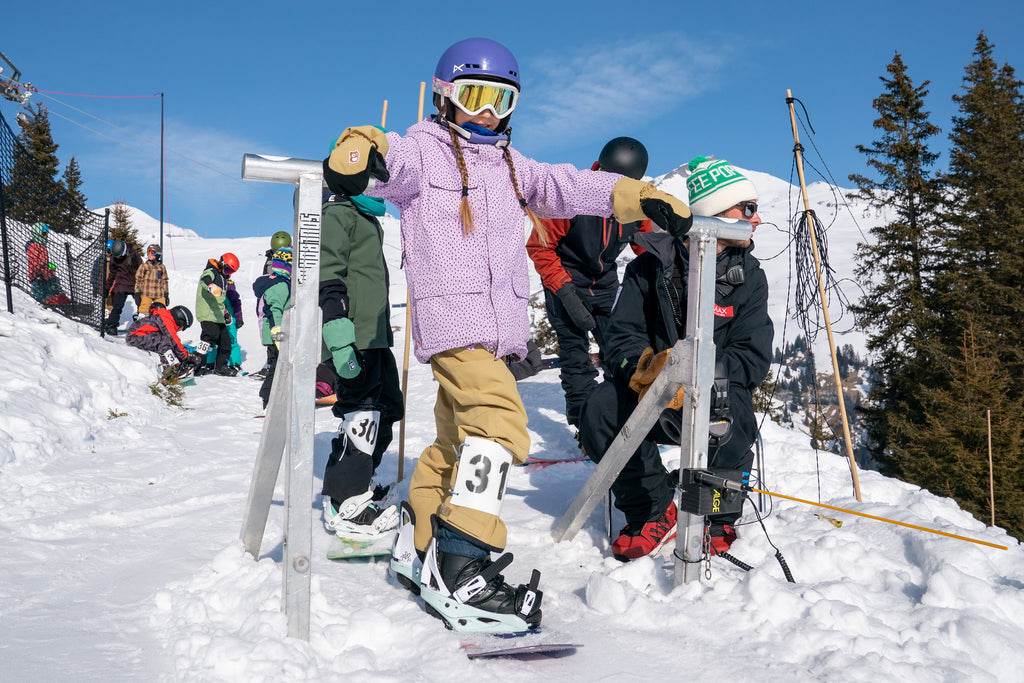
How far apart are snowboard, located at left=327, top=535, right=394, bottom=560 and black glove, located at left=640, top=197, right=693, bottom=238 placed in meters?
1.75

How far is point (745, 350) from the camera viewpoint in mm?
3121

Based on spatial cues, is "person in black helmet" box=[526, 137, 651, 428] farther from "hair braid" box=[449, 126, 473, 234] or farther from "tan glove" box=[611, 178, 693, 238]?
"hair braid" box=[449, 126, 473, 234]

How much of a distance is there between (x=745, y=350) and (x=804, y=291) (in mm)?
1170

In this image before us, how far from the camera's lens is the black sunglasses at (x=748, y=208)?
10.8 feet

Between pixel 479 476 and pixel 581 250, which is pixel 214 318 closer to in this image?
pixel 581 250

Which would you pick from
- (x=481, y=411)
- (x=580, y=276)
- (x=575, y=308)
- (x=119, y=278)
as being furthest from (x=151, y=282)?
(x=481, y=411)

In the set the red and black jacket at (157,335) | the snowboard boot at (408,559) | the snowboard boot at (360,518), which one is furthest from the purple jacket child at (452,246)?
the red and black jacket at (157,335)

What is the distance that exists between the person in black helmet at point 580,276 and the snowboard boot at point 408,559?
2578 millimetres

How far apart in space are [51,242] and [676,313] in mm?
10885

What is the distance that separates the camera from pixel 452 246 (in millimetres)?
2445

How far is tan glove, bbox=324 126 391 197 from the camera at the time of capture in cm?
198

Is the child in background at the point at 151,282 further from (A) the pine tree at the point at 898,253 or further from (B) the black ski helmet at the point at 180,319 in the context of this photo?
(A) the pine tree at the point at 898,253

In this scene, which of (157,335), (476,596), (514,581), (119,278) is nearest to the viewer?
(476,596)

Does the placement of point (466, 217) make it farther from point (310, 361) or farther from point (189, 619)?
point (189, 619)
